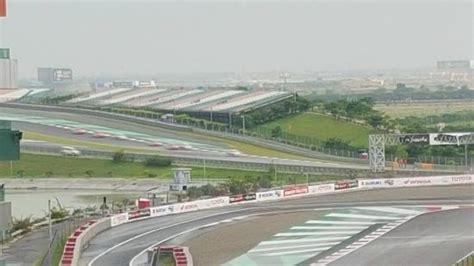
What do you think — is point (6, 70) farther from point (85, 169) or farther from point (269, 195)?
point (85, 169)

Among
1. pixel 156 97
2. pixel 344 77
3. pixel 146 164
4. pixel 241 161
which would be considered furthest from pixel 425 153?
pixel 344 77

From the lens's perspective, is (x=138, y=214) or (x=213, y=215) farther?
(x=213, y=215)

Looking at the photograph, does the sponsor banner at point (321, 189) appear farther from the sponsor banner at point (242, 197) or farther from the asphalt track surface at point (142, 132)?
the asphalt track surface at point (142, 132)

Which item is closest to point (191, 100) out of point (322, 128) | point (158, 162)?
point (322, 128)

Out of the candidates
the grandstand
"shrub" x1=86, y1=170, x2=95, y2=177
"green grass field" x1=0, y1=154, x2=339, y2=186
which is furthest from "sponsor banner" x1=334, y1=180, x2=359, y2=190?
the grandstand

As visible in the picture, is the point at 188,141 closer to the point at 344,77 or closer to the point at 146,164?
the point at 146,164

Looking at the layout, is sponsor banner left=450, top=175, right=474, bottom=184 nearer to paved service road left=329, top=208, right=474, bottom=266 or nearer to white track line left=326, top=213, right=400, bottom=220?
white track line left=326, top=213, right=400, bottom=220
